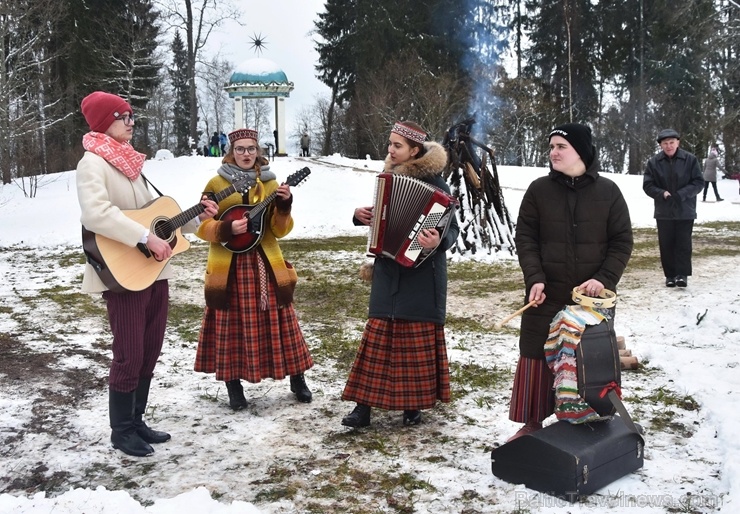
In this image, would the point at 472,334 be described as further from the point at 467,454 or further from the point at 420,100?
the point at 420,100

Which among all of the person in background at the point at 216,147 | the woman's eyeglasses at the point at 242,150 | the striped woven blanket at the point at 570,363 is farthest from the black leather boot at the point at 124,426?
the person in background at the point at 216,147

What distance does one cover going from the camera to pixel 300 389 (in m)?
4.95

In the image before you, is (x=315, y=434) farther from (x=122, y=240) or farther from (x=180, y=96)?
(x=180, y=96)

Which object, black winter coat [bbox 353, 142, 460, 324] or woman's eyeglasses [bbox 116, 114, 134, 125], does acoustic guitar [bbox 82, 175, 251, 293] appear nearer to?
woman's eyeglasses [bbox 116, 114, 134, 125]

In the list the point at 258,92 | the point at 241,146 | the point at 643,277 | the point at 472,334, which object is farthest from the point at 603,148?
the point at 241,146

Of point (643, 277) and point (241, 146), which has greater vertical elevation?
point (241, 146)

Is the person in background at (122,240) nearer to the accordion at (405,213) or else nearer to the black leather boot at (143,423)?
the black leather boot at (143,423)

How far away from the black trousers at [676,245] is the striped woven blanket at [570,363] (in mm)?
5764

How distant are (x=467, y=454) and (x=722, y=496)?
4.29ft

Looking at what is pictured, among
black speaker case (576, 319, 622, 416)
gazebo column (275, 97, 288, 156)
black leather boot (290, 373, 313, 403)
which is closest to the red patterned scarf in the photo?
black leather boot (290, 373, 313, 403)

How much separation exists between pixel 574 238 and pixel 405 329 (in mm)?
1209

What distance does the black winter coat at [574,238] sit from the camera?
367 cm

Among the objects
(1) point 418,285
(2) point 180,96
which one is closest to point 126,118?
(1) point 418,285

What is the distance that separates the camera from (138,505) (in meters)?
3.11
